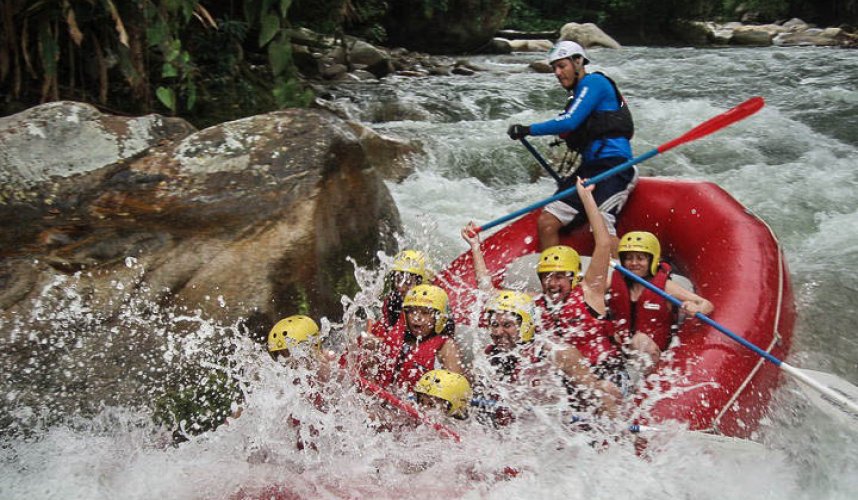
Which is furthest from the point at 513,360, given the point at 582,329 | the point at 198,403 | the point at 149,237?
the point at 149,237

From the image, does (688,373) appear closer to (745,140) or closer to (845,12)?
(745,140)

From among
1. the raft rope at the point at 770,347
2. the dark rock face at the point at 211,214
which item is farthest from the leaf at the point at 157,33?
the raft rope at the point at 770,347

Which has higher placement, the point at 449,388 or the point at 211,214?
the point at 211,214

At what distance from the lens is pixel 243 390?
3.29 m

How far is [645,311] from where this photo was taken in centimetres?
351

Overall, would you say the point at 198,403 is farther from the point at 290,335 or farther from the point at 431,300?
the point at 431,300

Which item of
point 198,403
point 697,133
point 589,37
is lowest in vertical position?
point 589,37

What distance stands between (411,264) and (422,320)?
0.49m

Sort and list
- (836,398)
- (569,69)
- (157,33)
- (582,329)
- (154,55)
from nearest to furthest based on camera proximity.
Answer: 1. (836,398)
2. (582,329)
3. (569,69)
4. (157,33)
5. (154,55)

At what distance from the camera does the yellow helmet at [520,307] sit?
329cm

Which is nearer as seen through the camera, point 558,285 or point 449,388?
point 449,388

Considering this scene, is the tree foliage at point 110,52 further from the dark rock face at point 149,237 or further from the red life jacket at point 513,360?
the red life jacket at point 513,360

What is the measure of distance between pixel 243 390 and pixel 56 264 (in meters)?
1.18

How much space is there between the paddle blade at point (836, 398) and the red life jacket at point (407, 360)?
5.16 ft
